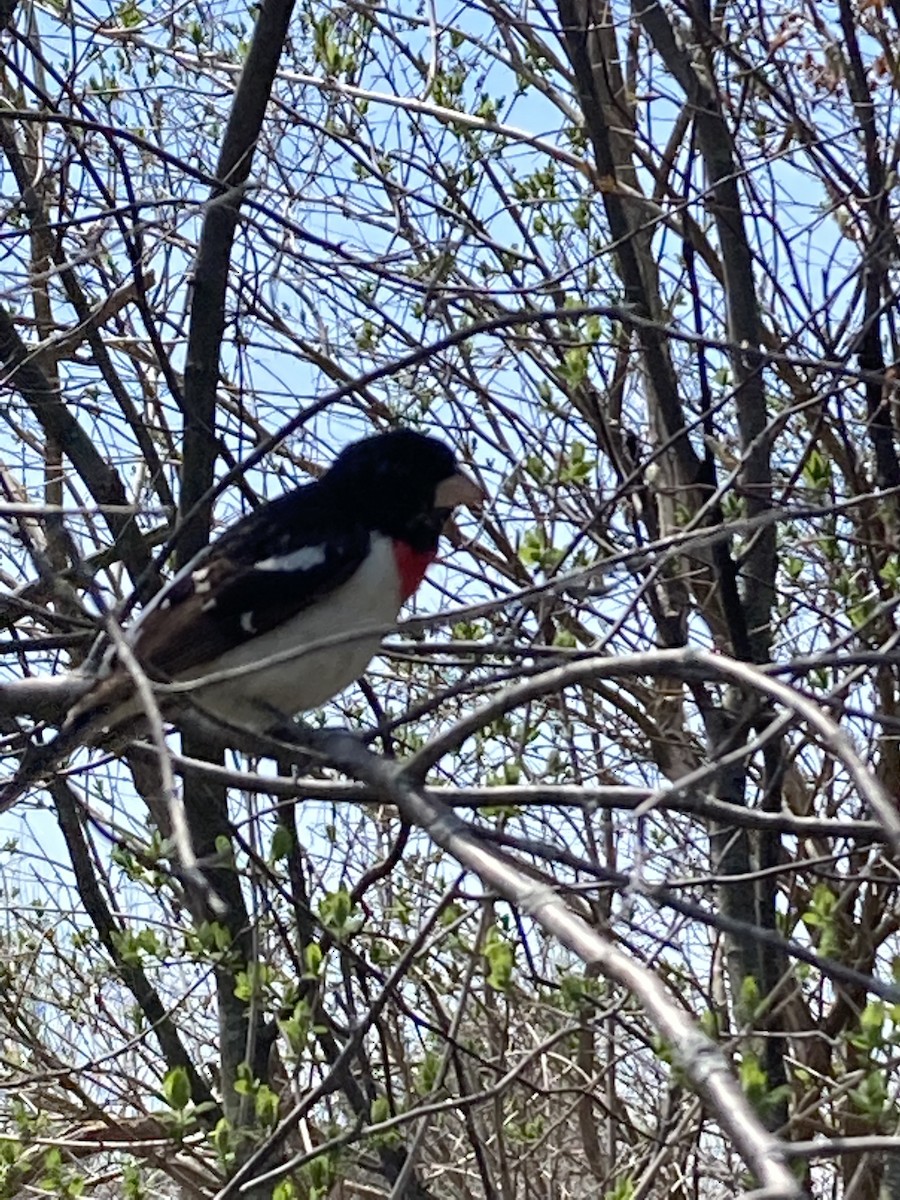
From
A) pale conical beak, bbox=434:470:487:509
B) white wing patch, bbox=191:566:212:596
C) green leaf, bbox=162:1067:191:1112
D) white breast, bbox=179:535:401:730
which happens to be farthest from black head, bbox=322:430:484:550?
green leaf, bbox=162:1067:191:1112

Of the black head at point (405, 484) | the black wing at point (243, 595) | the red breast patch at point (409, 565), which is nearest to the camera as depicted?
the black wing at point (243, 595)

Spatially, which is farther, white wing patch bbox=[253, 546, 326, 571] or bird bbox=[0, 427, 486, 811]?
white wing patch bbox=[253, 546, 326, 571]

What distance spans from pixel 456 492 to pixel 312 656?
64cm

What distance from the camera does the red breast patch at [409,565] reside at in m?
3.39

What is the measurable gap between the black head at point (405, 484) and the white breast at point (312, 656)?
12 cm

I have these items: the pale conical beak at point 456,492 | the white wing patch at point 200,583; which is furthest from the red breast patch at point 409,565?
the white wing patch at point 200,583

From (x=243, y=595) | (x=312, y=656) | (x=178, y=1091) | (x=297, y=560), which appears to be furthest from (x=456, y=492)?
(x=178, y=1091)

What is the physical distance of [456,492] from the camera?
3.57m

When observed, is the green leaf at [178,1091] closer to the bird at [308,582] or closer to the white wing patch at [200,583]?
the bird at [308,582]

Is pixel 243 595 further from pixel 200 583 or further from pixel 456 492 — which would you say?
pixel 456 492

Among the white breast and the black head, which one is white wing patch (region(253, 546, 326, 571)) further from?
the black head

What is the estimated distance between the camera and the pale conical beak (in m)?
3.55

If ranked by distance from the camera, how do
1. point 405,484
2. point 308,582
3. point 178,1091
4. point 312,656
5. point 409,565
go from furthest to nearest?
1. point 405,484
2. point 409,565
3. point 308,582
4. point 312,656
5. point 178,1091

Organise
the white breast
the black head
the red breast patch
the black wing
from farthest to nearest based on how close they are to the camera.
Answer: the black head, the red breast patch, the black wing, the white breast
